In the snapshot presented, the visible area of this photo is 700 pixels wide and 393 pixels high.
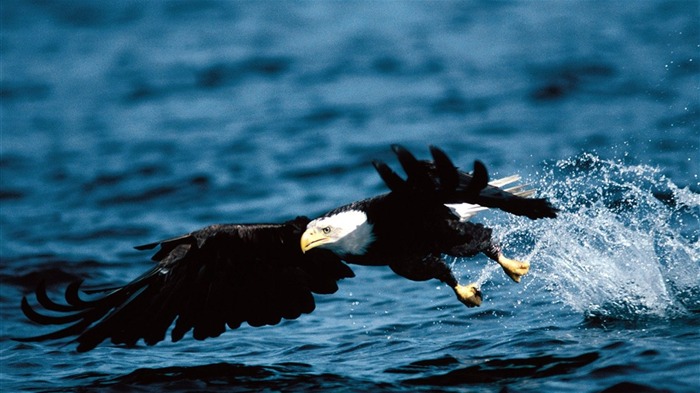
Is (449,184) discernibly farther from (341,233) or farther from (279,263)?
(279,263)

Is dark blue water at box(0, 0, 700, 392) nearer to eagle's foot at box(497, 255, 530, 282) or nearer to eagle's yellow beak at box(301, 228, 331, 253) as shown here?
eagle's foot at box(497, 255, 530, 282)

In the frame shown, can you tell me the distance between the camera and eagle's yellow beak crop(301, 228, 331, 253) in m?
6.17

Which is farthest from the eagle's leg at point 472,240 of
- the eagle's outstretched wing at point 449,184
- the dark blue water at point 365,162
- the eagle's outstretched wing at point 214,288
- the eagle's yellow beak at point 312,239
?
the eagle's outstretched wing at point 214,288

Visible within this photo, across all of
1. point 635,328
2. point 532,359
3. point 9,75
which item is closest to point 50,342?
point 532,359

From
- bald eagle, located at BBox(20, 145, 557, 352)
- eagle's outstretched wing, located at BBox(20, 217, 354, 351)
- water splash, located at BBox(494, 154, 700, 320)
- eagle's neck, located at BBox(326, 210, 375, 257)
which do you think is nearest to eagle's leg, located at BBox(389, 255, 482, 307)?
bald eagle, located at BBox(20, 145, 557, 352)

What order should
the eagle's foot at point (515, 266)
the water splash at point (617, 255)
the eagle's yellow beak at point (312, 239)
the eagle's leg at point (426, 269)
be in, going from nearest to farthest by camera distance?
the eagle's yellow beak at point (312, 239) < the eagle's leg at point (426, 269) < the eagle's foot at point (515, 266) < the water splash at point (617, 255)

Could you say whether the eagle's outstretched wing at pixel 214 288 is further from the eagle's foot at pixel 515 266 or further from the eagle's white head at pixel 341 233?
the eagle's foot at pixel 515 266

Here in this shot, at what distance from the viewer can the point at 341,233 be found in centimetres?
623

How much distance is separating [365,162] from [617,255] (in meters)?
5.46

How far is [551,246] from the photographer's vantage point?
740cm

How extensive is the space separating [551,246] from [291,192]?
472 centimetres

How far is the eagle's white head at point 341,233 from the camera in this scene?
20.3 feet

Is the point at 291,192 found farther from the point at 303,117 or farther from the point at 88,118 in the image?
the point at 88,118

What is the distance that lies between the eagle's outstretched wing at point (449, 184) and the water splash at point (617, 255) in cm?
116
